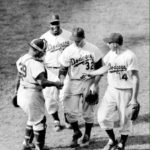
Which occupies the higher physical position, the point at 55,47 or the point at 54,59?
the point at 55,47

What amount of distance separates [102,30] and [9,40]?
2740 millimetres

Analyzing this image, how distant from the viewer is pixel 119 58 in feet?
23.8

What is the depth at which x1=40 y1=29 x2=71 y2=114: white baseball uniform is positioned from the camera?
8484 millimetres

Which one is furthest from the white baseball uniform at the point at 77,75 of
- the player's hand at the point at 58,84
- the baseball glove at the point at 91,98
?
the player's hand at the point at 58,84

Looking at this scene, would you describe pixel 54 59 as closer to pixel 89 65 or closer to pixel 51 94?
pixel 51 94

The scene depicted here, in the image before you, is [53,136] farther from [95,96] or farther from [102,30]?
[102,30]

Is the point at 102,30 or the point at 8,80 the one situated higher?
the point at 102,30

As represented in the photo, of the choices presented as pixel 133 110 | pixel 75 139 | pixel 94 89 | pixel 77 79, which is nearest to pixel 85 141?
pixel 75 139

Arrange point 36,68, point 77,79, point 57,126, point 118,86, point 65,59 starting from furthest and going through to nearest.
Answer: point 57,126 < point 77,79 < point 65,59 < point 118,86 < point 36,68

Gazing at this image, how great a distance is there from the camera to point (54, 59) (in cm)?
852

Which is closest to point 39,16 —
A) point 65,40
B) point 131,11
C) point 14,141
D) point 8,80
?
point 131,11

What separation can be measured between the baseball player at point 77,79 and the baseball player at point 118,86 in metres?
0.27

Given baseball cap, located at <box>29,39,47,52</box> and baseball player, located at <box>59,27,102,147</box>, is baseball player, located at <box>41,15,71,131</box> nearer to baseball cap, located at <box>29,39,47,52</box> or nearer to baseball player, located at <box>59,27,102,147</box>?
baseball player, located at <box>59,27,102,147</box>

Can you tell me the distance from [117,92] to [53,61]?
168 centimetres
